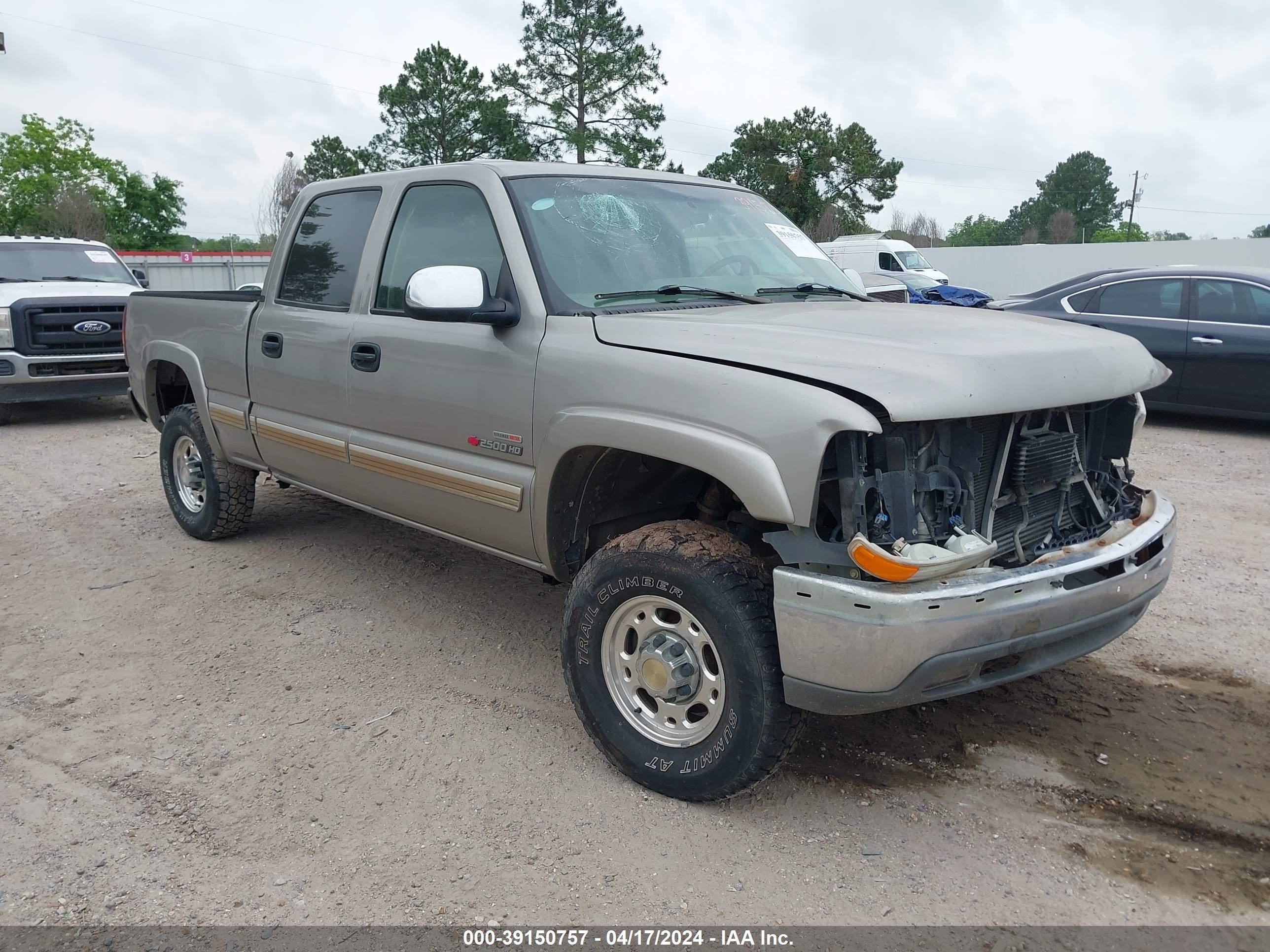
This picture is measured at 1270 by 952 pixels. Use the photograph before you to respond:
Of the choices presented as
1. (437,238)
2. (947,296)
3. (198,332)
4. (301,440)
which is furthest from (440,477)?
(947,296)

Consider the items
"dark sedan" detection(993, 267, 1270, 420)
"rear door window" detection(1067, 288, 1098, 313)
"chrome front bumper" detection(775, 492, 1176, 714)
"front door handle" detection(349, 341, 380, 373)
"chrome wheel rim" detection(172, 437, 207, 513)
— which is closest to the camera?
"chrome front bumper" detection(775, 492, 1176, 714)

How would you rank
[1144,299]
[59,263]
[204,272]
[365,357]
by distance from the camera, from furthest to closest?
1. [204,272]
2. [59,263]
3. [1144,299]
4. [365,357]

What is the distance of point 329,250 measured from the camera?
188 inches

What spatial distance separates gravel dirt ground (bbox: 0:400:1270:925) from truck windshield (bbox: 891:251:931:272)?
23615 millimetres

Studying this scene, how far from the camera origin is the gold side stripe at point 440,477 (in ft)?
12.0

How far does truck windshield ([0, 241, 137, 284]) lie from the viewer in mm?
11305

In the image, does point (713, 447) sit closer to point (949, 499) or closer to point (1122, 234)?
point (949, 499)

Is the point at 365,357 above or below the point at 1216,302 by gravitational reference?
below

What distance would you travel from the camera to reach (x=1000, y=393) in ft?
9.04

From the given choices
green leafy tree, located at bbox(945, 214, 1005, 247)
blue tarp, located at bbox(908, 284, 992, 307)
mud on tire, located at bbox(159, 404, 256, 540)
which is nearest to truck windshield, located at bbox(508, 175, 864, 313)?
mud on tire, located at bbox(159, 404, 256, 540)

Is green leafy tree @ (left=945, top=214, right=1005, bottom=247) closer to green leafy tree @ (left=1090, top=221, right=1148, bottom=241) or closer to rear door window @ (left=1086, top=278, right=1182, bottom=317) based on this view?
green leafy tree @ (left=1090, top=221, right=1148, bottom=241)

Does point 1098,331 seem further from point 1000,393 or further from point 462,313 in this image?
point 462,313

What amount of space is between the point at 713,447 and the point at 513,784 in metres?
1.39

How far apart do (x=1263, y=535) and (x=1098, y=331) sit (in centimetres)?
339
